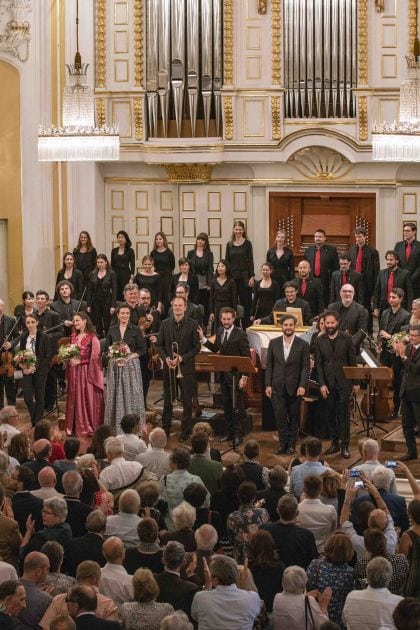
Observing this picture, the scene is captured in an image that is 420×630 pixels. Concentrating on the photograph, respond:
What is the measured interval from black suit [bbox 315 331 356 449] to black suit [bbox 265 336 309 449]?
16 cm

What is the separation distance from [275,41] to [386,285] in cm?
426

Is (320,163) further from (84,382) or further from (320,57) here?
(84,382)

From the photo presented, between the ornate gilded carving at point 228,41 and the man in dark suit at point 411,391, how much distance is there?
6.44 m

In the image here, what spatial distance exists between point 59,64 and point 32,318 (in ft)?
17.7

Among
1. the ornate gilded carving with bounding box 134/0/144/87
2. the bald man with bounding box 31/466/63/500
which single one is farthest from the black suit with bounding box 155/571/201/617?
the ornate gilded carving with bounding box 134/0/144/87

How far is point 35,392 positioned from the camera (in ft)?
45.5

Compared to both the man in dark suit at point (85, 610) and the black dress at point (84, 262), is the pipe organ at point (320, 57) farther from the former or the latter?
the man in dark suit at point (85, 610)

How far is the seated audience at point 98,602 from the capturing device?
7352 mm

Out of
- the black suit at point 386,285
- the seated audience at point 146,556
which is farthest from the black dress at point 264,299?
the seated audience at point 146,556

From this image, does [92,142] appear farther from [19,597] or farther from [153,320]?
[19,597]

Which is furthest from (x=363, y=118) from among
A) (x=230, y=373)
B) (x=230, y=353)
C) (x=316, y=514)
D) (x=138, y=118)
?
(x=316, y=514)

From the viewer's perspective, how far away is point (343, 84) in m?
17.5

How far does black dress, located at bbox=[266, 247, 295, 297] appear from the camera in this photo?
53.7 ft

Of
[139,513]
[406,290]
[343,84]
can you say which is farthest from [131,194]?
[139,513]
